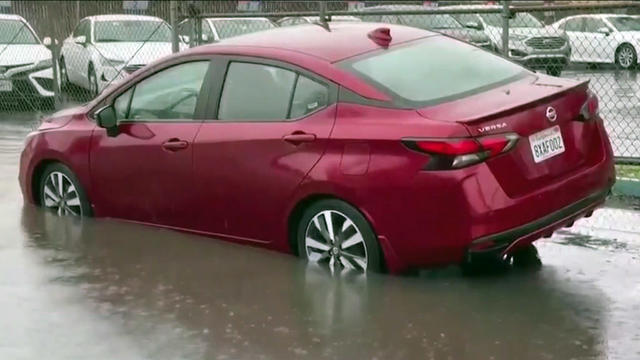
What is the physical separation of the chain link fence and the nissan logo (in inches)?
216

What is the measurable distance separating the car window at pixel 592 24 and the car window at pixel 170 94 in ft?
47.2

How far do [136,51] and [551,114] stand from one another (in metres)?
10.8

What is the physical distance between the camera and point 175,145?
6.67 metres

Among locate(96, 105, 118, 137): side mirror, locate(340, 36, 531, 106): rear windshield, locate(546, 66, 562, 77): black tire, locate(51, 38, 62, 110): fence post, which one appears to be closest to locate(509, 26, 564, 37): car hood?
locate(546, 66, 562, 77): black tire

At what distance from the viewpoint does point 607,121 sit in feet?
40.4

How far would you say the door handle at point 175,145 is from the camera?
6.63 meters

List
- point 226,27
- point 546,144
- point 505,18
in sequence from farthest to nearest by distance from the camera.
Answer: point 226,27 < point 505,18 < point 546,144

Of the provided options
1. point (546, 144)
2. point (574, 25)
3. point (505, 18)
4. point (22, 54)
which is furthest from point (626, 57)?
point (546, 144)

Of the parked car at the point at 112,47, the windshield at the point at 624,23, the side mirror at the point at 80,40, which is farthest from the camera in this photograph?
the windshield at the point at 624,23

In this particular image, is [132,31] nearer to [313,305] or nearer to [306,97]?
[306,97]

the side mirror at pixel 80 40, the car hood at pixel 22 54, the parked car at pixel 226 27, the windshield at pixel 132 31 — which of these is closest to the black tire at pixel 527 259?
the parked car at pixel 226 27

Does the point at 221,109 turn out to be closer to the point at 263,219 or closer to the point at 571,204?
the point at 263,219

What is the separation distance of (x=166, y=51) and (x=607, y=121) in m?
6.85

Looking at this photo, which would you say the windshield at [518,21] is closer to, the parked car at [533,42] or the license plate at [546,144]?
the parked car at [533,42]
